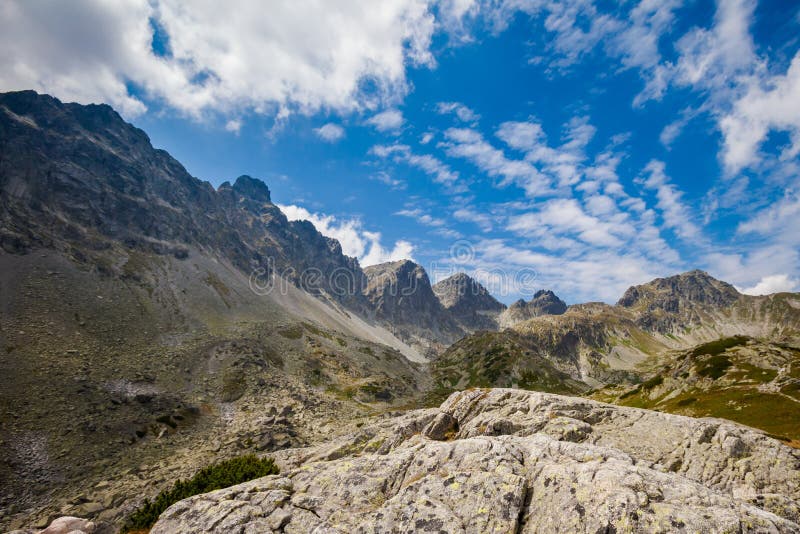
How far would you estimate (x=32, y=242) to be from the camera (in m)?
112

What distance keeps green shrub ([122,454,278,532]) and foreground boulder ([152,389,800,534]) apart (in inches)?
683

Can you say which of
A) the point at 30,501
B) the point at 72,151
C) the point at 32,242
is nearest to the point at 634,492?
the point at 30,501

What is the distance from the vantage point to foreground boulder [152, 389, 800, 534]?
12562 millimetres

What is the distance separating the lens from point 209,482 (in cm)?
3516

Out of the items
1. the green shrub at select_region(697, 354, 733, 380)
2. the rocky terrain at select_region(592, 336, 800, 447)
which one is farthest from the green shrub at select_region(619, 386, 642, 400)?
the green shrub at select_region(697, 354, 733, 380)

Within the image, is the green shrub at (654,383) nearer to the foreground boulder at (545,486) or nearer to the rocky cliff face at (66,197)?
the foreground boulder at (545,486)

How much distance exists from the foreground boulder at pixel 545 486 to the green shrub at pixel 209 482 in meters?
17.3

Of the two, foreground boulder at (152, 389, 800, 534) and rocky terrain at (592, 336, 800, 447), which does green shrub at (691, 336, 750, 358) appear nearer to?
rocky terrain at (592, 336, 800, 447)

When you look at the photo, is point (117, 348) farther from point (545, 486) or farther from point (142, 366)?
point (545, 486)

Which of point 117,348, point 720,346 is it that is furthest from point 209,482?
point 720,346

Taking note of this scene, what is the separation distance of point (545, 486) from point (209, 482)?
34.5 meters

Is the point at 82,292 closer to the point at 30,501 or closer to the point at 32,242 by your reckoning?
the point at 32,242

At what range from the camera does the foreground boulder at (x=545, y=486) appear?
1256 centimetres

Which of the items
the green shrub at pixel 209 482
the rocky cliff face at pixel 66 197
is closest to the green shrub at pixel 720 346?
the green shrub at pixel 209 482
